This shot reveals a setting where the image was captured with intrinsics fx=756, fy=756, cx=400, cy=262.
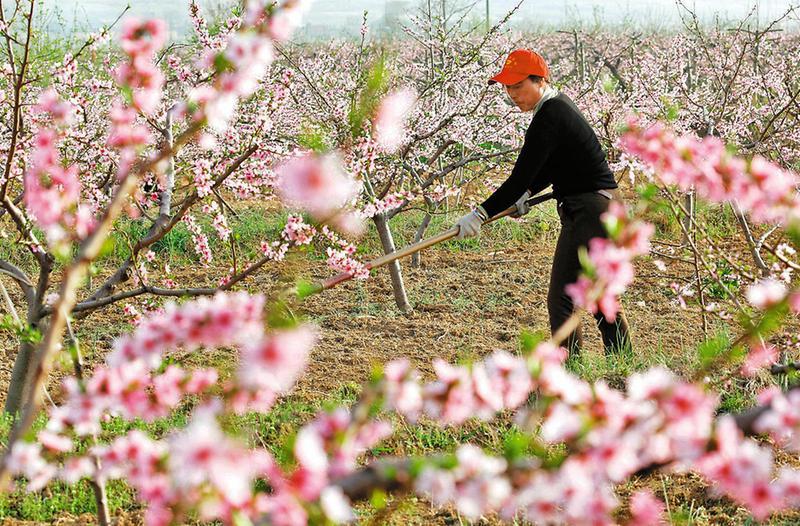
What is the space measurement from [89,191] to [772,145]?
6.96m

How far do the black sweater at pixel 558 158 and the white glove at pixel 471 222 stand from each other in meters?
0.04

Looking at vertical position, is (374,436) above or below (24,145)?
below

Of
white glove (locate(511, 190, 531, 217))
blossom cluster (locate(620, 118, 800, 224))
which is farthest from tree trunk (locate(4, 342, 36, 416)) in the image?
blossom cluster (locate(620, 118, 800, 224))

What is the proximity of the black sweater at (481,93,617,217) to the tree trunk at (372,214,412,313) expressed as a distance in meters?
1.91

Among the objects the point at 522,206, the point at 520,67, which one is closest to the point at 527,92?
the point at 520,67

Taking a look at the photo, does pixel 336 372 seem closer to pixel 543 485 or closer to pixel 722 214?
pixel 543 485

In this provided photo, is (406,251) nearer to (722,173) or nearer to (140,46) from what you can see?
(722,173)

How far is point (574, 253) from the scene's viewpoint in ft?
14.0

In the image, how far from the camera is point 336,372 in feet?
15.5

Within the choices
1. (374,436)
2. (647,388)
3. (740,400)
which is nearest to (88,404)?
(374,436)

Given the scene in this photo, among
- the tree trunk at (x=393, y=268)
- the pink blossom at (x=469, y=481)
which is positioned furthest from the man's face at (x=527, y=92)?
the pink blossom at (x=469, y=481)

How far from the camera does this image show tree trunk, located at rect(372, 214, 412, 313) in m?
5.88

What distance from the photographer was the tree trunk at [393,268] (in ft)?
19.3

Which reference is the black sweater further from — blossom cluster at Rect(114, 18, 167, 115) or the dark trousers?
blossom cluster at Rect(114, 18, 167, 115)
